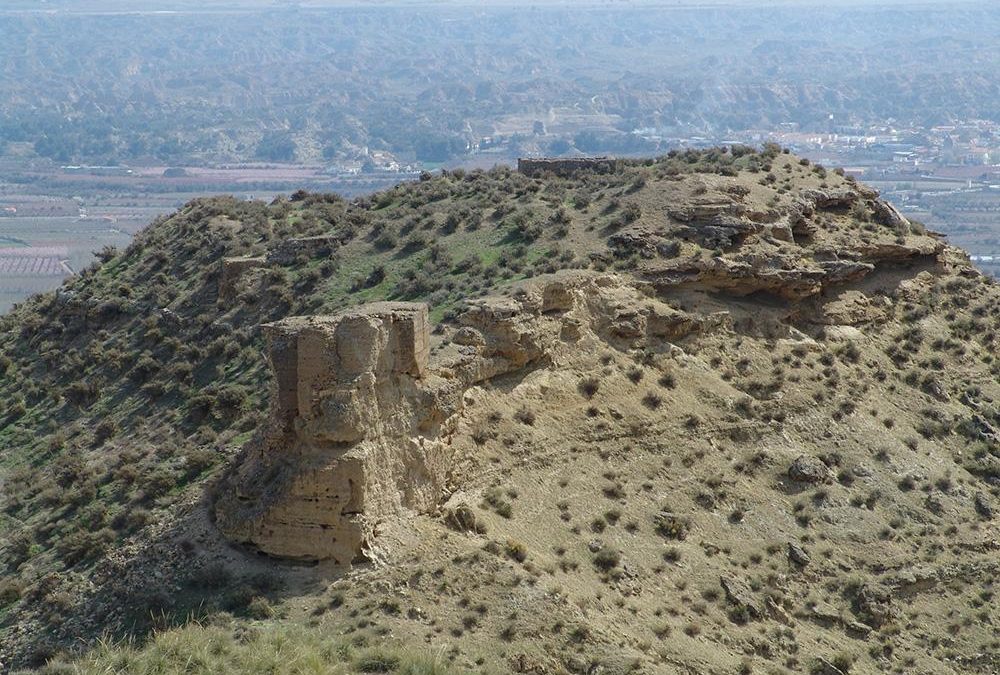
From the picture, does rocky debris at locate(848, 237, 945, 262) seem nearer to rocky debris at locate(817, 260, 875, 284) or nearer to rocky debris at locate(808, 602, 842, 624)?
rocky debris at locate(817, 260, 875, 284)

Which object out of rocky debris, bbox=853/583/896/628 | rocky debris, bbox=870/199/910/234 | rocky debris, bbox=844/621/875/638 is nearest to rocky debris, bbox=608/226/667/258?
rocky debris, bbox=870/199/910/234

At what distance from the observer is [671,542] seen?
83.6ft

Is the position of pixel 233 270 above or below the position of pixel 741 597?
above

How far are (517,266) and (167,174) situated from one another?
11930cm

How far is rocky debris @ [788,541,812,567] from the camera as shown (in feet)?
85.7

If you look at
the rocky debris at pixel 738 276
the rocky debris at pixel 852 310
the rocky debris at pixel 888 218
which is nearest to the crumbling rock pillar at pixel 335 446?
the rocky debris at pixel 738 276

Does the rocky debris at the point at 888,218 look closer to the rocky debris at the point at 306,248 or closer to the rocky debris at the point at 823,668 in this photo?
the rocky debris at the point at 306,248

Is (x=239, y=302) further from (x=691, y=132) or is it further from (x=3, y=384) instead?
(x=691, y=132)

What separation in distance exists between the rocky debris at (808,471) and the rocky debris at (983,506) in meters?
3.26

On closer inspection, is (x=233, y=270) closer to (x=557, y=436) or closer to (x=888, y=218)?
(x=557, y=436)

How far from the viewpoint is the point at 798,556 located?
1030 inches

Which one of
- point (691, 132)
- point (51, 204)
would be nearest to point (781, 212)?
point (51, 204)

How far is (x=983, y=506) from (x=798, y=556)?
537 cm

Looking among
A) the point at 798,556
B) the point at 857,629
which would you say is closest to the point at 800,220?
the point at 798,556
